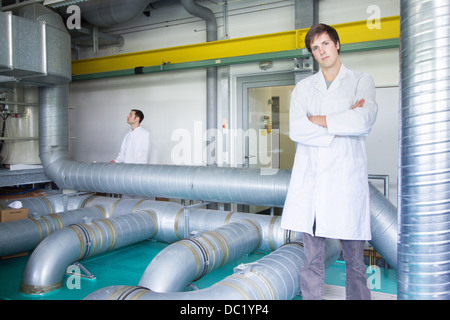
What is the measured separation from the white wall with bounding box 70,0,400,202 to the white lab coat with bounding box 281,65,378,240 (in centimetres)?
237

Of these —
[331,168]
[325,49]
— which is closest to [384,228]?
[331,168]

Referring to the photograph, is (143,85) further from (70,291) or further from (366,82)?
(366,82)

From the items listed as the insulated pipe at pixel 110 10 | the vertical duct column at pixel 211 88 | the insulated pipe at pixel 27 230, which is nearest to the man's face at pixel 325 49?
the insulated pipe at pixel 27 230

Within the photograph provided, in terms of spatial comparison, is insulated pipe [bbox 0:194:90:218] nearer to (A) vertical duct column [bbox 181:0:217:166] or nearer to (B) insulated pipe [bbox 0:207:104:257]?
(B) insulated pipe [bbox 0:207:104:257]

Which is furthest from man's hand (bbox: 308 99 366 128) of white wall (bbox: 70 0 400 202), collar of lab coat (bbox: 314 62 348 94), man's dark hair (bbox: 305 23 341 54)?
white wall (bbox: 70 0 400 202)

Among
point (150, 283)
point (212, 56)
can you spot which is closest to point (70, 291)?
point (150, 283)

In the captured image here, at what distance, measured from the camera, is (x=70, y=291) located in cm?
283

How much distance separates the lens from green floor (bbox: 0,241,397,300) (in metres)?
2.80

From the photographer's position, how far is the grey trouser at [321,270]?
182cm

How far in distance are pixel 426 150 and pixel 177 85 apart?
14.6ft

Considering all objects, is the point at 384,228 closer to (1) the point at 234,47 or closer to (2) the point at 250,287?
(2) the point at 250,287

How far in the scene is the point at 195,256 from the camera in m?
2.46

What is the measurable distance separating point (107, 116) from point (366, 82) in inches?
191

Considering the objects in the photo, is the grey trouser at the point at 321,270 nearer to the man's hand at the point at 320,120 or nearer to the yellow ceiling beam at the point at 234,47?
the man's hand at the point at 320,120
